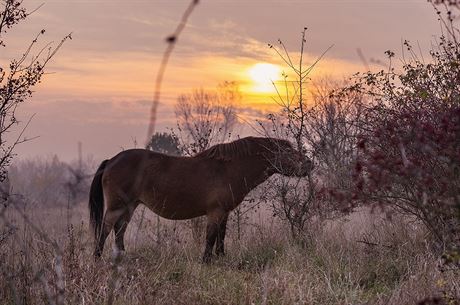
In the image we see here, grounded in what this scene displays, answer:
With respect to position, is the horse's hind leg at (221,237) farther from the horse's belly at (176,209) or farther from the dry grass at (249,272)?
the horse's belly at (176,209)

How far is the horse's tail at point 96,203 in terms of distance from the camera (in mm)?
8781

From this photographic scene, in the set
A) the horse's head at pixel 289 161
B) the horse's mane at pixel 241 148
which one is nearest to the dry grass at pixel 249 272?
the horse's head at pixel 289 161

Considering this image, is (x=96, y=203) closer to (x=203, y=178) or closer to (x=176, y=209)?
(x=176, y=209)

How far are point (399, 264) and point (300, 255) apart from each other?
1.15 metres

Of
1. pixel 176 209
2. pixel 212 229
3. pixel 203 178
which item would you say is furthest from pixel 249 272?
pixel 176 209

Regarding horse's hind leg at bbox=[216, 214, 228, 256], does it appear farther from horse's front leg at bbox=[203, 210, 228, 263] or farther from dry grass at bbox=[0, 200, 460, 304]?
dry grass at bbox=[0, 200, 460, 304]

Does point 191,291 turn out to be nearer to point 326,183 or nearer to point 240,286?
point 240,286

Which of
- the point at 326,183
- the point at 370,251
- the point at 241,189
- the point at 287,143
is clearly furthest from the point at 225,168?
the point at 370,251

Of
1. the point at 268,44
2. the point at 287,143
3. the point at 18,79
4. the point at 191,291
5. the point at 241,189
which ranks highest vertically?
the point at 268,44

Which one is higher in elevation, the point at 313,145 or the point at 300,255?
the point at 313,145

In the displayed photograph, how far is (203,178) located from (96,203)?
1.78m

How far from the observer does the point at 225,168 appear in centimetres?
829

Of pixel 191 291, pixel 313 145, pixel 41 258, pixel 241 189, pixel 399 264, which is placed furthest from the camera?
pixel 313 145

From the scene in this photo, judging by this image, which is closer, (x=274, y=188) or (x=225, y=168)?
(x=225, y=168)
